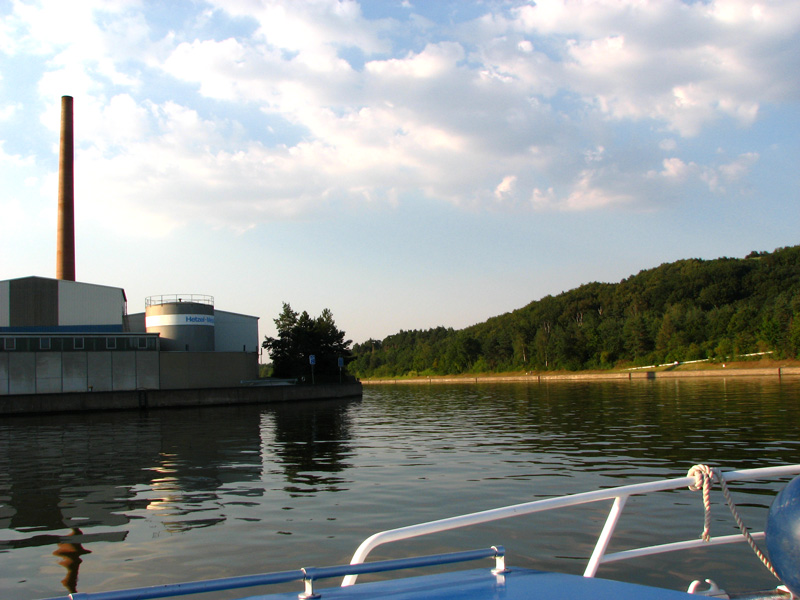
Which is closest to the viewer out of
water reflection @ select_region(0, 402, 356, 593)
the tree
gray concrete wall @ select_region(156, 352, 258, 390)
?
water reflection @ select_region(0, 402, 356, 593)

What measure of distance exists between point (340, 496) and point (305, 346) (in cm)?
8065

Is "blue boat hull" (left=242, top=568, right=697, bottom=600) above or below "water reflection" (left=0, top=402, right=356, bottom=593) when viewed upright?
above

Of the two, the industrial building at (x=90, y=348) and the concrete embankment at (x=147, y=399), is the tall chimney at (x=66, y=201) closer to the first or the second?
the industrial building at (x=90, y=348)

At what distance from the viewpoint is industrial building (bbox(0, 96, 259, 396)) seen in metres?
59.7

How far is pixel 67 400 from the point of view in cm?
5647

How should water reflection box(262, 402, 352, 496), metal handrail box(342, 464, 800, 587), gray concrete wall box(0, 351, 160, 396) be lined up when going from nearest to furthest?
metal handrail box(342, 464, 800, 587) < water reflection box(262, 402, 352, 496) < gray concrete wall box(0, 351, 160, 396)

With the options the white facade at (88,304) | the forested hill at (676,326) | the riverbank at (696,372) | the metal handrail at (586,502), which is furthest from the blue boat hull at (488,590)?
the forested hill at (676,326)

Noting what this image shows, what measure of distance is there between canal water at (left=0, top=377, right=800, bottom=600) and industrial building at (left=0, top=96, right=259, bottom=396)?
33.2 metres

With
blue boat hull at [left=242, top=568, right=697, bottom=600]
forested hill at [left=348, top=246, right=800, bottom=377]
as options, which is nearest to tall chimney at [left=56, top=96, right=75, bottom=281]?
blue boat hull at [left=242, top=568, right=697, bottom=600]

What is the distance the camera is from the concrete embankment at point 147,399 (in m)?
55.2

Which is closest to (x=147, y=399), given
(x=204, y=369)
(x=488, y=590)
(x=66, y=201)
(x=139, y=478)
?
(x=204, y=369)

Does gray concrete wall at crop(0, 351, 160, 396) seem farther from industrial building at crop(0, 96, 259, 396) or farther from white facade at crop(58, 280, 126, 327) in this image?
white facade at crop(58, 280, 126, 327)

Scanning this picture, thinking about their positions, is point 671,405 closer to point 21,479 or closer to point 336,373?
point 21,479

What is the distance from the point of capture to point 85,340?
62.1m
